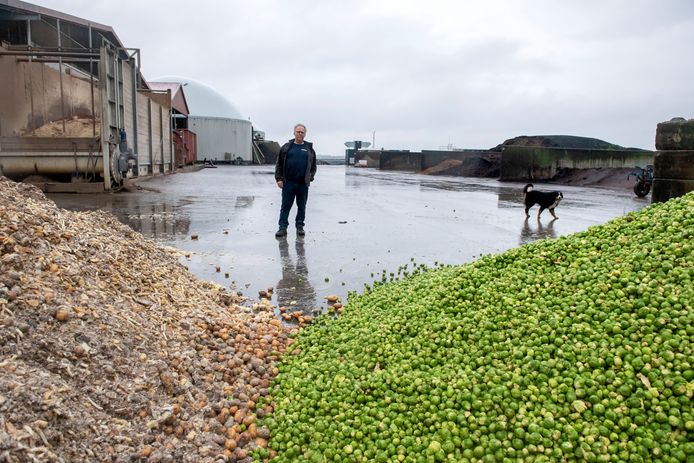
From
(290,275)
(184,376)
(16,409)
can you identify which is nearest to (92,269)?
(184,376)

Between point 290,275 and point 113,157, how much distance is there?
33.7 ft

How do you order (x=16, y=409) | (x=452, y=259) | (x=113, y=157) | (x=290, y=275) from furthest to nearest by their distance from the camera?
(x=113, y=157) → (x=452, y=259) → (x=290, y=275) → (x=16, y=409)

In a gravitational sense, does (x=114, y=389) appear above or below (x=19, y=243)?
below

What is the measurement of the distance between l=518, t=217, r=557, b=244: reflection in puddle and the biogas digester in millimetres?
5094

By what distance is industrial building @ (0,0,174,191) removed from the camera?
14133 millimetres

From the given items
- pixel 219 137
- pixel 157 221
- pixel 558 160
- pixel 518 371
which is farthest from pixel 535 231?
pixel 219 137

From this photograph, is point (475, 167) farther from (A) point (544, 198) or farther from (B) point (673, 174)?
(B) point (673, 174)

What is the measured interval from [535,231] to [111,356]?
9.00 meters

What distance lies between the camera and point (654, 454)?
8.45 feet

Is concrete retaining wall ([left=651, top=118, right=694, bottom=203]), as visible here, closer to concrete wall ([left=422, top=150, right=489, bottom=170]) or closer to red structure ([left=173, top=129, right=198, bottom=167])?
red structure ([left=173, top=129, right=198, bottom=167])

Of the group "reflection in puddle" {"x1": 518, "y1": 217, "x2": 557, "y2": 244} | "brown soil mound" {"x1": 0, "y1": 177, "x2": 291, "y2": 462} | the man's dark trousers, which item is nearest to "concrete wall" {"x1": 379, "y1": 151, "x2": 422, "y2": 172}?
"reflection in puddle" {"x1": 518, "y1": 217, "x2": 557, "y2": 244}

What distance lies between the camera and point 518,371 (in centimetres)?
316

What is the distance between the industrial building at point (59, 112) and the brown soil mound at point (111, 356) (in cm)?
1025

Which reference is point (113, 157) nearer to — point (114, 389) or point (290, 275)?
point (290, 275)
